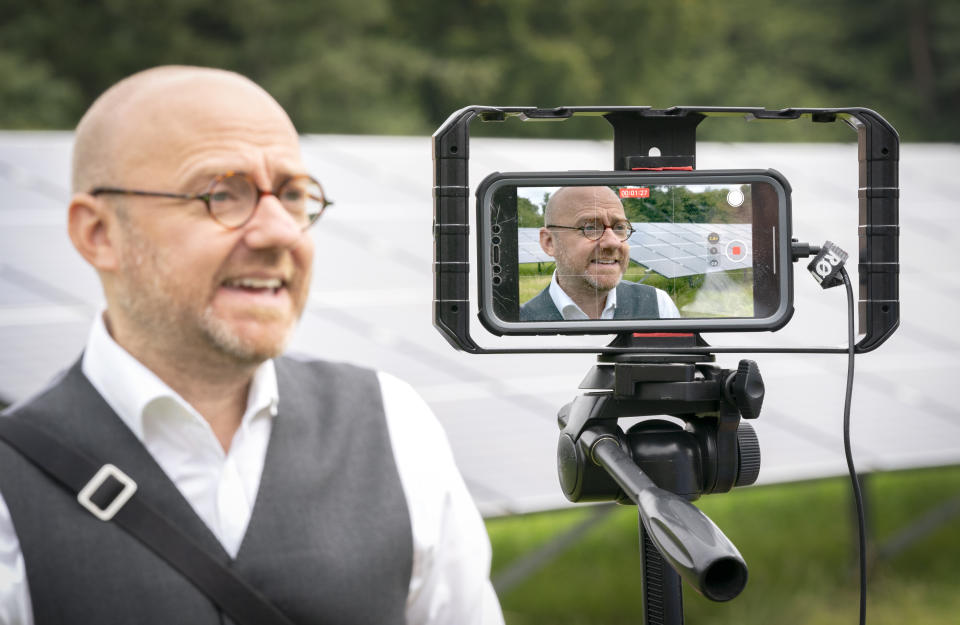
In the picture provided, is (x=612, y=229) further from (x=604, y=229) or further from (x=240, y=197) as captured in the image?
(x=240, y=197)

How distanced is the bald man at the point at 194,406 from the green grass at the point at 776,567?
91.3 inches

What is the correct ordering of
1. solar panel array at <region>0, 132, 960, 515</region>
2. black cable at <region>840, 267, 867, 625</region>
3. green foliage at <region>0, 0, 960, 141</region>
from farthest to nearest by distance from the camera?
green foliage at <region>0, 0, 960, 141</region>, solar panel array at <region>0, 132, 960, 515</region>, black cable at <region>840, 267, 867, 625</region>

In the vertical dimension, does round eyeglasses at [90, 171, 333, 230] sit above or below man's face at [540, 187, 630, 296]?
above

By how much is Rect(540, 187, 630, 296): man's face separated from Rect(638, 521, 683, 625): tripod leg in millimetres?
325

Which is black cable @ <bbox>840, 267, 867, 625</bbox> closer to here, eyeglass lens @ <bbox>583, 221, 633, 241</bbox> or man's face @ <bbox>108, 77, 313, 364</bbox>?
eyeglass lens @ <bbox>583, 221, 633, 241</bbox>

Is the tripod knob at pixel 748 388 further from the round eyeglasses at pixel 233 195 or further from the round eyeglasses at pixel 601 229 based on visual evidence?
the round eyeglasses at pixel 233 195

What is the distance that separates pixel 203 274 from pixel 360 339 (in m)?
2.60

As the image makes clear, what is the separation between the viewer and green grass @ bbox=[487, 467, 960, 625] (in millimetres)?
4715

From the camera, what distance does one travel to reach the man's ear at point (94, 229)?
152cm

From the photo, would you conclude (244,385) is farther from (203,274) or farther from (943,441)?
(943,441)

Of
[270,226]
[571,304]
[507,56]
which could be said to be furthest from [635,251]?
[507,56]

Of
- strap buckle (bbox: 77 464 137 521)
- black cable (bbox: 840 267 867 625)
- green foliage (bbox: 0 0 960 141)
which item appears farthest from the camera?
green foliage (bbox: 0 0 960 141)

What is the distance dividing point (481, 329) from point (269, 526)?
2.09 meters

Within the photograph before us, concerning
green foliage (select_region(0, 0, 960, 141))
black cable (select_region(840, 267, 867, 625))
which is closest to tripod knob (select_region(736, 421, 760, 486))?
black cable (select_region(840, 267, 867, 625))
